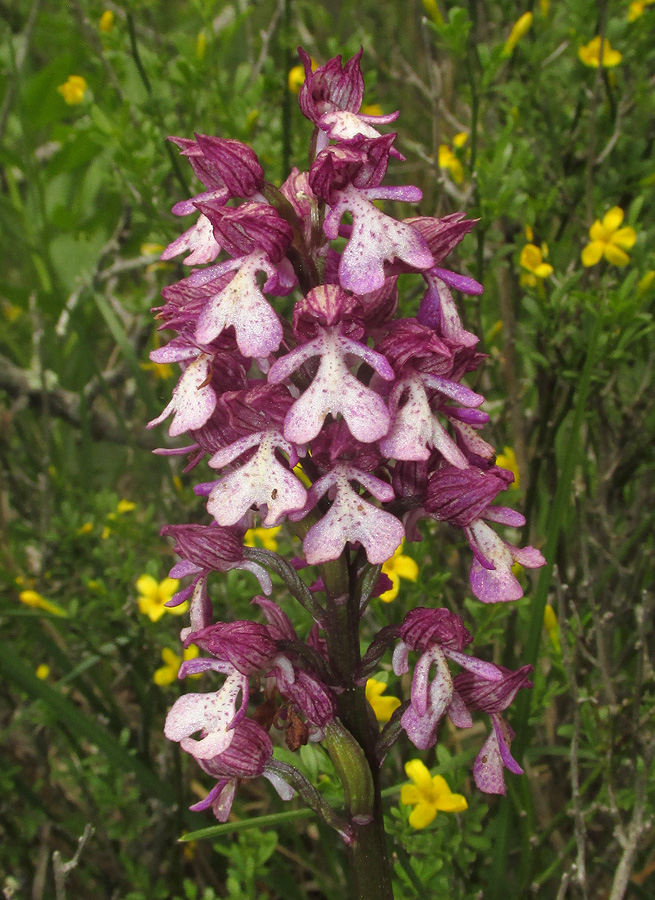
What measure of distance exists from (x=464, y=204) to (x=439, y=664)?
0.91 meters

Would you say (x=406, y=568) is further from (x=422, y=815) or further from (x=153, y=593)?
(x=153, y=593)

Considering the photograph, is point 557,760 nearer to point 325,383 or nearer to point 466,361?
point 466,361

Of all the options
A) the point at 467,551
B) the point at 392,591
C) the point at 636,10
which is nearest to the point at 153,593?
the point at 392,591

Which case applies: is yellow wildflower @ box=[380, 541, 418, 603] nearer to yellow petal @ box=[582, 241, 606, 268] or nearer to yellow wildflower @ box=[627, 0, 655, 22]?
yellow petal @ box=[582, 241, 606, 268]

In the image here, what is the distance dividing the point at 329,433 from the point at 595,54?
115 centimetres

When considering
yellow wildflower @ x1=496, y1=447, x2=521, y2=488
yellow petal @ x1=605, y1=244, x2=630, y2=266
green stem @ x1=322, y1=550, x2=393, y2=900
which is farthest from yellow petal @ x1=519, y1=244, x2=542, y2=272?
green stem @ x1=322, y1=550, x2=393, y2=900

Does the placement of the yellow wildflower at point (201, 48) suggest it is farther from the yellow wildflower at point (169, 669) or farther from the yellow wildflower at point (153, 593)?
the yellow wildflower at point (169, 669)

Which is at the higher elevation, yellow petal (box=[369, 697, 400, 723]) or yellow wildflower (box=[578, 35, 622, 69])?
yellow wildflower (box=[578, 35, 622, 69])

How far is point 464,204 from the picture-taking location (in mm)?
1443

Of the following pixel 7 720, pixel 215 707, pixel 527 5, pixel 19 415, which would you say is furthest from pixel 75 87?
pixel 215 707

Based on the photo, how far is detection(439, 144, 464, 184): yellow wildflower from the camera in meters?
1.61

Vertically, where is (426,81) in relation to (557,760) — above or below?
above

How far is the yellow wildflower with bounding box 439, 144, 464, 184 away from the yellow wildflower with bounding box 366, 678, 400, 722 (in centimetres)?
92

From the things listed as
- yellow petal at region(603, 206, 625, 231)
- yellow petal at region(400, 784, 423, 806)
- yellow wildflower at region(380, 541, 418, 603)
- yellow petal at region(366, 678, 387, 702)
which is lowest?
yellow petal at region(400, 784, 423, 806)
